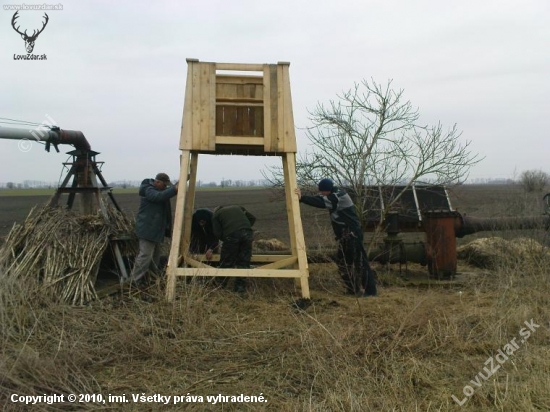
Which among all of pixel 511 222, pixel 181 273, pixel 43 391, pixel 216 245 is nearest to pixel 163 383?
pixel 43 391

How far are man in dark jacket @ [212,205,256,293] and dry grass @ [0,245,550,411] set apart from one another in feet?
3.03

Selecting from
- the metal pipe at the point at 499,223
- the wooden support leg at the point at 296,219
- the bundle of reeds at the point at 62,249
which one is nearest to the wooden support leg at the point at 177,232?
the bundle of reeds at the point at 62,249

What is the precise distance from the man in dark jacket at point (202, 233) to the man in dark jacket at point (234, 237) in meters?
0.90

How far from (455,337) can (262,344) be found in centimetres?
209

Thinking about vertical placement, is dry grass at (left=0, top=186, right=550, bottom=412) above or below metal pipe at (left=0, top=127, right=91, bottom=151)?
below

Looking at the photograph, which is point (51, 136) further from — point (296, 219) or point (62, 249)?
point (296, 219)

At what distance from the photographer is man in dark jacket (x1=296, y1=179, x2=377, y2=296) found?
867 centimetres

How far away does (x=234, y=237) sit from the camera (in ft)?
28.1

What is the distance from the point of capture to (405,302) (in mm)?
7777

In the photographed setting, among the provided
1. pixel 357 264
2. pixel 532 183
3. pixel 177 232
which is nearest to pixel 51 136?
pixel 177 232

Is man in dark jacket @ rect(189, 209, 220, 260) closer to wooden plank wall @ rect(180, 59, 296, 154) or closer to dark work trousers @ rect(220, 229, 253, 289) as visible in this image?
dark work trousers @ rect(220, 229, 253, 289)

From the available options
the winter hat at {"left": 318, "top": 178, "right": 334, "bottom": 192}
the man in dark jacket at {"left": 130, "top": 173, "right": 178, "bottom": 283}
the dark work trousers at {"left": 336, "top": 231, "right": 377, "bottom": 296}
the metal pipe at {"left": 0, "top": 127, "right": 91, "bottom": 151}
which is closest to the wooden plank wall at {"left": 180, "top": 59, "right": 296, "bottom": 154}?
the winter hat at {"left": 318, "top": 178, "right": 334, "bottom": 192}

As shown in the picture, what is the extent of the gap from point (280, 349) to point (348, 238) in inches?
133

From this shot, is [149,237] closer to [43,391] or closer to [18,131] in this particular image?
[18,131]
